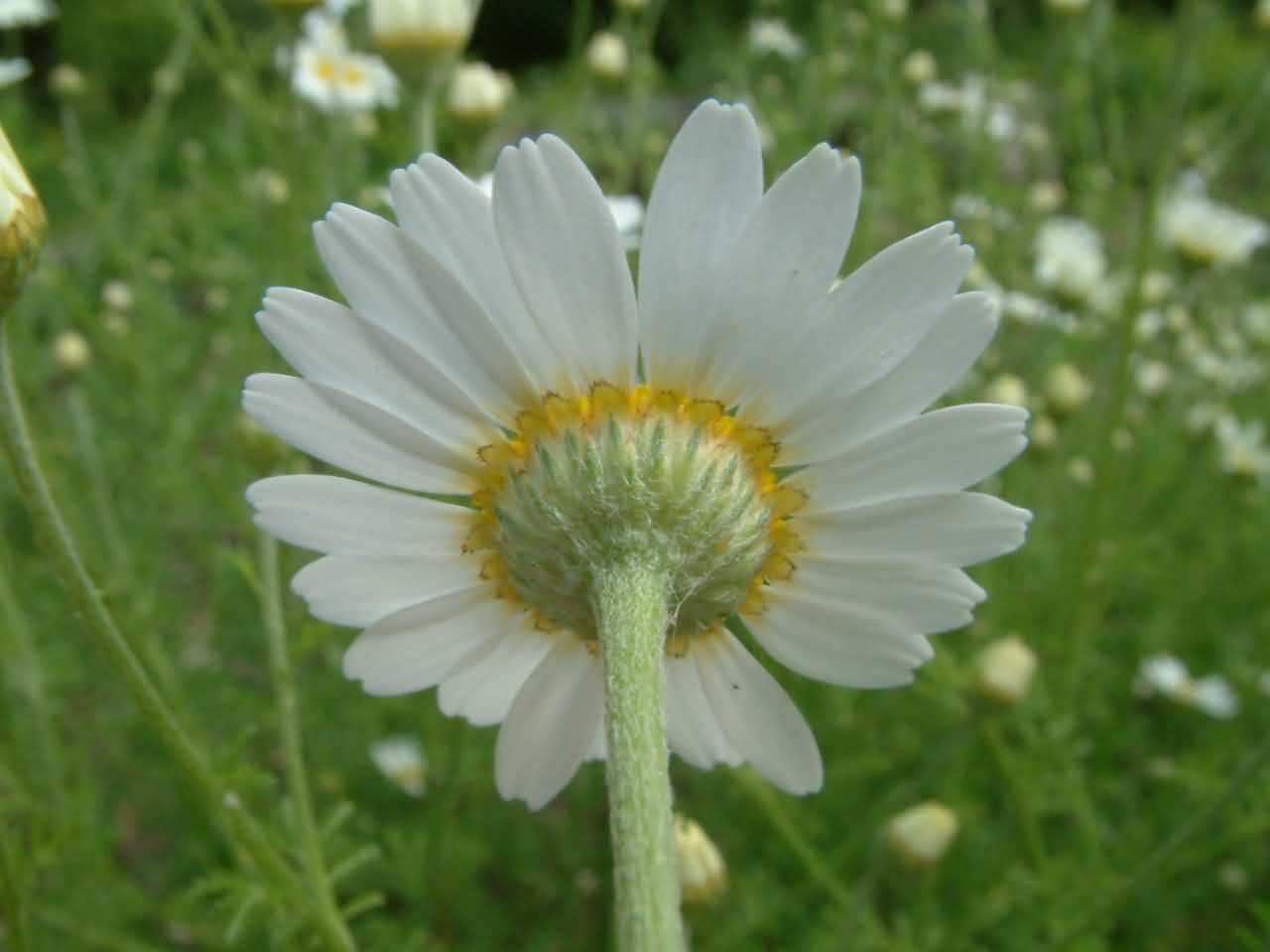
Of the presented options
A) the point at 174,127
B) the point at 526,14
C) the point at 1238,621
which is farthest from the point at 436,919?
the point at 526,14

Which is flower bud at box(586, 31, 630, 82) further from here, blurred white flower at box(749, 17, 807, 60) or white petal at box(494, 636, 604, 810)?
white petal at box(494, 636, 604, 810)

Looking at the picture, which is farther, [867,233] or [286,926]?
[867,233]

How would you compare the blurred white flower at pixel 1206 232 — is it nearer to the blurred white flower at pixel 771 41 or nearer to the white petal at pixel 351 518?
the blurred white flower at pixel 771 41

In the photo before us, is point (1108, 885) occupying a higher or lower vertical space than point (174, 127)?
lower

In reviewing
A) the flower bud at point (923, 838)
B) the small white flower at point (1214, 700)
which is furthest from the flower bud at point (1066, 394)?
the flower bud at point (923, 838)

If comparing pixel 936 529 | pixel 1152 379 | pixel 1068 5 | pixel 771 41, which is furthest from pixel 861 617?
pixel 771 41

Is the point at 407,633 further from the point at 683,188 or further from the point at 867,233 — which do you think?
the point at 867,233
